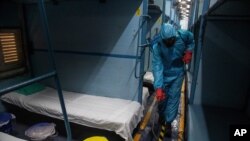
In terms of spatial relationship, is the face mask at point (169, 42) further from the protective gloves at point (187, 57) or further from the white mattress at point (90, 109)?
the white mattress at point (90, 109)

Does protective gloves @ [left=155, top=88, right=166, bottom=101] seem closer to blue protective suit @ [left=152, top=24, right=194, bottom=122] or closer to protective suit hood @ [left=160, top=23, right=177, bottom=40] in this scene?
blue protective suit @ [left=152, top=24, right=194, bottom=122]

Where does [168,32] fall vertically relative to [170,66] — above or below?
above

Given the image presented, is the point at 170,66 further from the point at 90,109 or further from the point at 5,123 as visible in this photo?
the point at 5,123

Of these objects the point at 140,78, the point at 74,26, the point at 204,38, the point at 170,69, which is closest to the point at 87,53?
the point at 74,26

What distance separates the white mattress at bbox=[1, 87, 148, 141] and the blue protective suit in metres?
0.46

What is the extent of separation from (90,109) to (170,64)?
1.27 meters

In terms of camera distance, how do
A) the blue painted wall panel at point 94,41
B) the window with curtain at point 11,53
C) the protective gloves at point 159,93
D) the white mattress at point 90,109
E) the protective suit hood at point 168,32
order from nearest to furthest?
1. the white mattress at point 90,109
2. the protective suit hood at point 168,32
3. the protective gloves at point 159,93
4. the blue painted wall panel at point 94,41
5. the window with curtain at point 11,53

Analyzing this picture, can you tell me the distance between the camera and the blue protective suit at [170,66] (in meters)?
2.56

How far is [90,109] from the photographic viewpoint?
2.47m

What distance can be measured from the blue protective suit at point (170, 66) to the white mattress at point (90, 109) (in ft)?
1.49

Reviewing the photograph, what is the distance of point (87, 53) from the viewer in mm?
2924

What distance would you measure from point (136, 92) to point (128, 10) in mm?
1180

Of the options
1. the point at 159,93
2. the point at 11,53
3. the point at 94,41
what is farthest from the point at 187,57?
the point at 11,53

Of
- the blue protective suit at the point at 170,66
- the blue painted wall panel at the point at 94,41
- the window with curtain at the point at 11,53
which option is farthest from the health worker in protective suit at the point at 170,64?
the window with curtain at the point at 11,53
